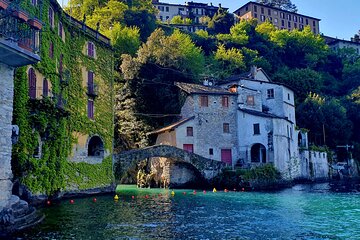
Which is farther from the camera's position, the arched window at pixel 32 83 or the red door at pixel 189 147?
the red door at pixel 189 147

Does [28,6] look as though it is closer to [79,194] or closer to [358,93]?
[79,194]

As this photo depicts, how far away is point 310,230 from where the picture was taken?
15.7 meters

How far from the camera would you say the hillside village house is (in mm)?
42438

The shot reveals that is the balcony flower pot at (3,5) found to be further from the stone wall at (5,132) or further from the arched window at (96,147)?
the arched window at (96,147)

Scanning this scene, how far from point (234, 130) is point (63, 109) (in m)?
24.9

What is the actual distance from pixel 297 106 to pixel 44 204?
47.4 metres

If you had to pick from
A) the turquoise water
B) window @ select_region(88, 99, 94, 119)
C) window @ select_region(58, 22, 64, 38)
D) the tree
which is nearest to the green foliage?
window @ select_region(88, 99, 94, 119)

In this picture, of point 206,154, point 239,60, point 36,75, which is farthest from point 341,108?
point 36,75

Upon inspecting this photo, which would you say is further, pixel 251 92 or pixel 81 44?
pixel 251 92

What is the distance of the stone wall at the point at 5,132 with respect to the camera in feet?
48.5

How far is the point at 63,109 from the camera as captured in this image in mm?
25125

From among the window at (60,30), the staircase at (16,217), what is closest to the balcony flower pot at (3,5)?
the staircase at (16,217)

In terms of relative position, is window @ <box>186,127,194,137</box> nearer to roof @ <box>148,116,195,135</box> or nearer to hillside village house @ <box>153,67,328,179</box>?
hillside village house @ <box>153,67,328,179</box>

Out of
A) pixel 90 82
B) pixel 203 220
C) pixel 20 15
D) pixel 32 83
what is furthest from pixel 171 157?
pixel 20 15
